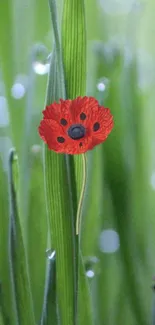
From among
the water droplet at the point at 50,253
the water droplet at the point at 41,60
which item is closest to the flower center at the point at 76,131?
the water droplet at the point at 41,60

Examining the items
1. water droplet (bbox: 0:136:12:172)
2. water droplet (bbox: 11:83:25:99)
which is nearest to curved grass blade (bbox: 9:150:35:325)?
water droplet (bbox: 0:136:12:172)

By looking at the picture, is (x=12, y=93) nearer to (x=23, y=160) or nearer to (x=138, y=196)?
(x=23, y=160)

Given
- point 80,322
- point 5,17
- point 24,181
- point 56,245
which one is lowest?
point 80,322

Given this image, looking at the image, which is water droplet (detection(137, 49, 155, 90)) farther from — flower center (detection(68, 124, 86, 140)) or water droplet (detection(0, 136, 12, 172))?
water droplet (detection(0, 136, 12, 172))

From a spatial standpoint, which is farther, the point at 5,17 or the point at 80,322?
the point at 80,322

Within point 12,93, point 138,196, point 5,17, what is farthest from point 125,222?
point 5,17

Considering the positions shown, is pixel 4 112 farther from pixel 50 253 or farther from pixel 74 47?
pixel 50 253

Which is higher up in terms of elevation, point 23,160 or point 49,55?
point 49,55
